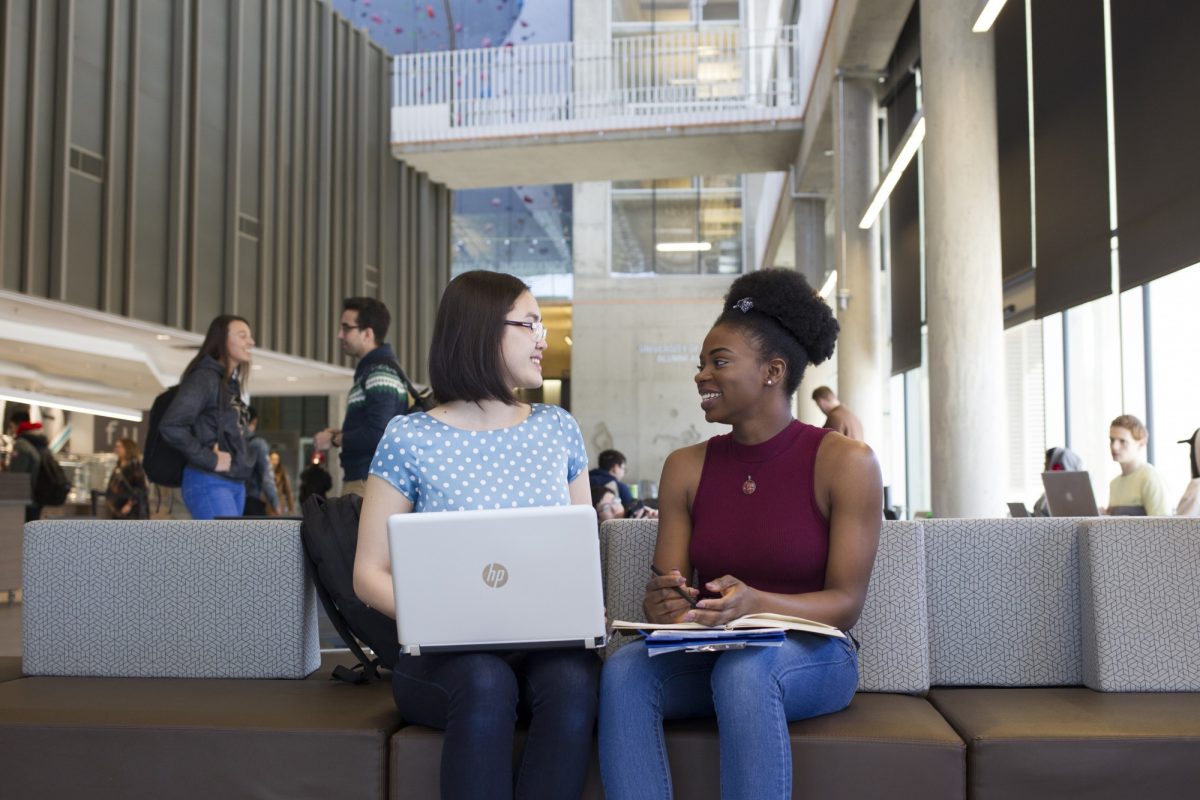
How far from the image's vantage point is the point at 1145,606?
97.9 inches

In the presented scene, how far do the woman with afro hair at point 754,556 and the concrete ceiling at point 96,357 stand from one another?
718 centimetres

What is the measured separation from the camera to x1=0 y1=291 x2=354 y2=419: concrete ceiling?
31.2 feet

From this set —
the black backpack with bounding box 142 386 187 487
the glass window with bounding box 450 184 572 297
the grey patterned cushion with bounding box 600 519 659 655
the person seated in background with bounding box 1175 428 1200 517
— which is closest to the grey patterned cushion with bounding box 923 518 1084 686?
the grey patterned cushion with bounding box 600 519 659 655

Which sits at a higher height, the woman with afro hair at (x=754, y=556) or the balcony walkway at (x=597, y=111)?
the balcony walkway at (x=597, y=111)

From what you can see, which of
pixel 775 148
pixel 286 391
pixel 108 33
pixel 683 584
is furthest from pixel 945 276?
pixel 286 391

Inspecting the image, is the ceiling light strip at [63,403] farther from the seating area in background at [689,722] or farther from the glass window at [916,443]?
the seating area in background at [689,722]

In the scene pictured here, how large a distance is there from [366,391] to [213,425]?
63 centimetres

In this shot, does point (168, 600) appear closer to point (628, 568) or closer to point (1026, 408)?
point (628, 568)

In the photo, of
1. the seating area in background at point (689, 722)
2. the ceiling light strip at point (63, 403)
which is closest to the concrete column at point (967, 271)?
the seating area in background at point (689, 722)

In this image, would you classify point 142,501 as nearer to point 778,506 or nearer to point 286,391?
point 286,391

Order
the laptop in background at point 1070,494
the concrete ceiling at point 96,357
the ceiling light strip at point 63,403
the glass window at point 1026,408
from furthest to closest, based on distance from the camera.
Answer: the ceiling light strip at point 63,403
the glass window at point 1026,408
the concrete ceiling at point 96,357
the laptop in background at point 1070,494

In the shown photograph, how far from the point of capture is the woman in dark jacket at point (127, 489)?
1002cm

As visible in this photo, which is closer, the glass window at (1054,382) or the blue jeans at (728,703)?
the blue jeans at (728,703)

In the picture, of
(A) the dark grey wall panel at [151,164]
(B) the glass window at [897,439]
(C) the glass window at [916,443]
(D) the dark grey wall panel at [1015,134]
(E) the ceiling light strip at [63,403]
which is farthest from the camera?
(B) the glass window at [897,439]
